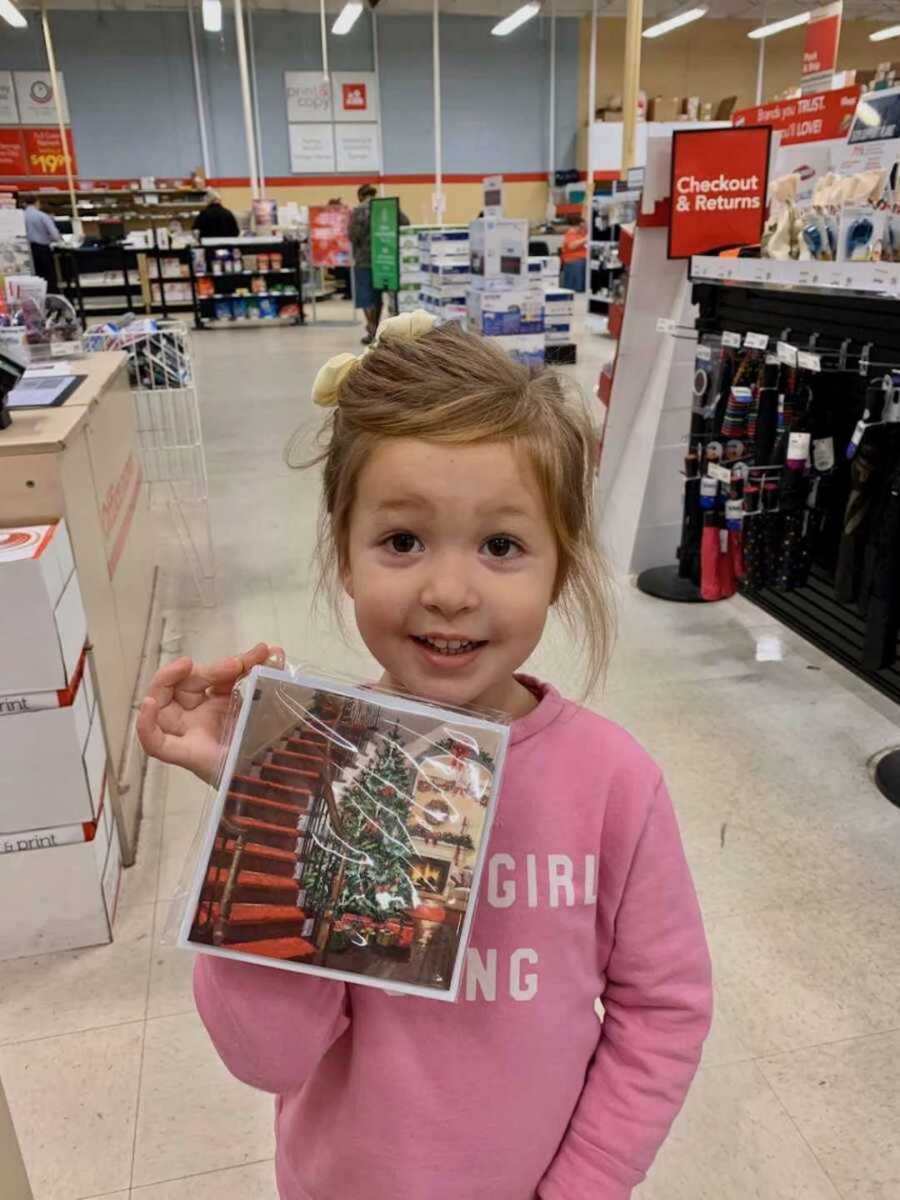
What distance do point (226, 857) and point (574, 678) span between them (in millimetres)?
2432

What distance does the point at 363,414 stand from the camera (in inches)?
29.3

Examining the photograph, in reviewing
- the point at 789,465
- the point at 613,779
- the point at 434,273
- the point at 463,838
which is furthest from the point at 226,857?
the point at 434,273

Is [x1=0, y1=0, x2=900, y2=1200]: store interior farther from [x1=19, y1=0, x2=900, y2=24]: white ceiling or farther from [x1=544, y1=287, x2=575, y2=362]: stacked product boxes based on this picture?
[x1=19, y1=0, x2=900, y2=24]: white ceiling

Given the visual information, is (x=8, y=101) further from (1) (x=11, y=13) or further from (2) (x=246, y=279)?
(2) (x=246, y=279)

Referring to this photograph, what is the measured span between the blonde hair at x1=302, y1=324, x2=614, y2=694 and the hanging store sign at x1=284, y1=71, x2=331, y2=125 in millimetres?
18233

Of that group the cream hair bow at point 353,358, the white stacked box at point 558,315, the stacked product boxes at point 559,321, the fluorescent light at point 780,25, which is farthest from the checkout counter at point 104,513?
the fluorescent light at point 780,25

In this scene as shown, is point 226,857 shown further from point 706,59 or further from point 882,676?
point 706,59

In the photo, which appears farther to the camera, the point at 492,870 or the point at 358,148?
the point at 358,148

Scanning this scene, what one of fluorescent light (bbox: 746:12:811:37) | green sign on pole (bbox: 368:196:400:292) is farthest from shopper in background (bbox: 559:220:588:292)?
fluorescent light (bbox: 746:12:811:37)

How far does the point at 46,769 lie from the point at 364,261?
10027mm

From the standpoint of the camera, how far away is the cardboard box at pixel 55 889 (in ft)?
6.11

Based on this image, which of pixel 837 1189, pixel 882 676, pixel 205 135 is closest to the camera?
pixel 837 1189

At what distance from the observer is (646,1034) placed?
0.80m

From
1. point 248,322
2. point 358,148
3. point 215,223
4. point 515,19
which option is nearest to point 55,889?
point 215,223
